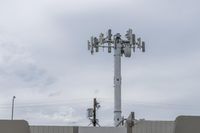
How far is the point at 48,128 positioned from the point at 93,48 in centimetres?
3400

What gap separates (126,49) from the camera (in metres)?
66.4

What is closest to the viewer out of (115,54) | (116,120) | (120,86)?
(116,120)

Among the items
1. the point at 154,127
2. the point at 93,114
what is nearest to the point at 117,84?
the point at 93,114

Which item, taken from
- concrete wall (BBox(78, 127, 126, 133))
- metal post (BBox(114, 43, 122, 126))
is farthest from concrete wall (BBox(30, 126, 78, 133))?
metal post (BBox(114, 43, 122, 126))

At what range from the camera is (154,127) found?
3484cm

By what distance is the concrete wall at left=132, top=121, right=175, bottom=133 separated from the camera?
1369 inches

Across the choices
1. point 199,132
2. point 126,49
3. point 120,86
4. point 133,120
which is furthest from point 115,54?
point 199,132

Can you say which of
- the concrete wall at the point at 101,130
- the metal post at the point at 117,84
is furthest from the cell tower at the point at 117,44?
the concrete wall at the point at 101,130

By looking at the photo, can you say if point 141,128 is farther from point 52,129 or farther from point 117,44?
point 117,44

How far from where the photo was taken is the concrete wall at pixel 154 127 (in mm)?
34781

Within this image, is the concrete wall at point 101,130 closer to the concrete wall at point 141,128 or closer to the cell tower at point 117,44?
the concrete wall at point 141,128

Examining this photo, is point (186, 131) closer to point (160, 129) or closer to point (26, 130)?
point (160, 129)

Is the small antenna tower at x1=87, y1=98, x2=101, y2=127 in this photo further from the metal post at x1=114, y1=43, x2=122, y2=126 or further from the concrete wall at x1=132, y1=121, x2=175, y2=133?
the concrete wall at x1=132, y1=121, x2=175, y2=133

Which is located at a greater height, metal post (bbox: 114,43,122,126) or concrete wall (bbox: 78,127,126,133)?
metal post (bbox: 114,43,122,126)
